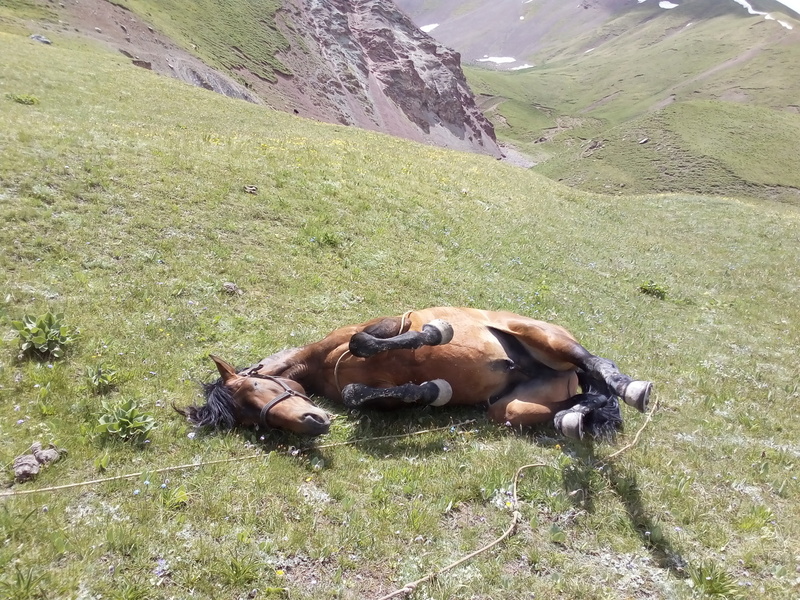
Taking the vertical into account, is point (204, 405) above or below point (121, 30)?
below

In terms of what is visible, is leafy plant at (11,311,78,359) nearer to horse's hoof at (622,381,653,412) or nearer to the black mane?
the black mane

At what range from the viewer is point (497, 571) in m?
4.15

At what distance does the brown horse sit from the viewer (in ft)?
18.9

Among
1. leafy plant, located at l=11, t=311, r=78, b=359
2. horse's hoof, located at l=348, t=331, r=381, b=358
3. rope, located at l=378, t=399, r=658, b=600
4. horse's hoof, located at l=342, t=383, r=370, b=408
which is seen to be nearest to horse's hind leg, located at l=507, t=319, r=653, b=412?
rope, located at l=378, t=399, r=658, b=600

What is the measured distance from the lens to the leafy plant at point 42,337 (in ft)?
21.3

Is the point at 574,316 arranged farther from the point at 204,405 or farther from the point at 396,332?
the point at 204,405

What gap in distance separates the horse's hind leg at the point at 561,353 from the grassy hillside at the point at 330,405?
2.93 feet

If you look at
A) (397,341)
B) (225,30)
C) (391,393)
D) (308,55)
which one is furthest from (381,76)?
(391,393)

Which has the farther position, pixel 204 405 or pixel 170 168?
pixel 170 168

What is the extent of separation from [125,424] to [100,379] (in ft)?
4.06

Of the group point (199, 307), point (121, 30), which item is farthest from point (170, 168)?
point (121, 30)

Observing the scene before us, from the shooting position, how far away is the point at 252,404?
18.6ft

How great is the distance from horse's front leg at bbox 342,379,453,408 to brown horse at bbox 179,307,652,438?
0.01 m

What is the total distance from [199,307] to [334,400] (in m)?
3.66
